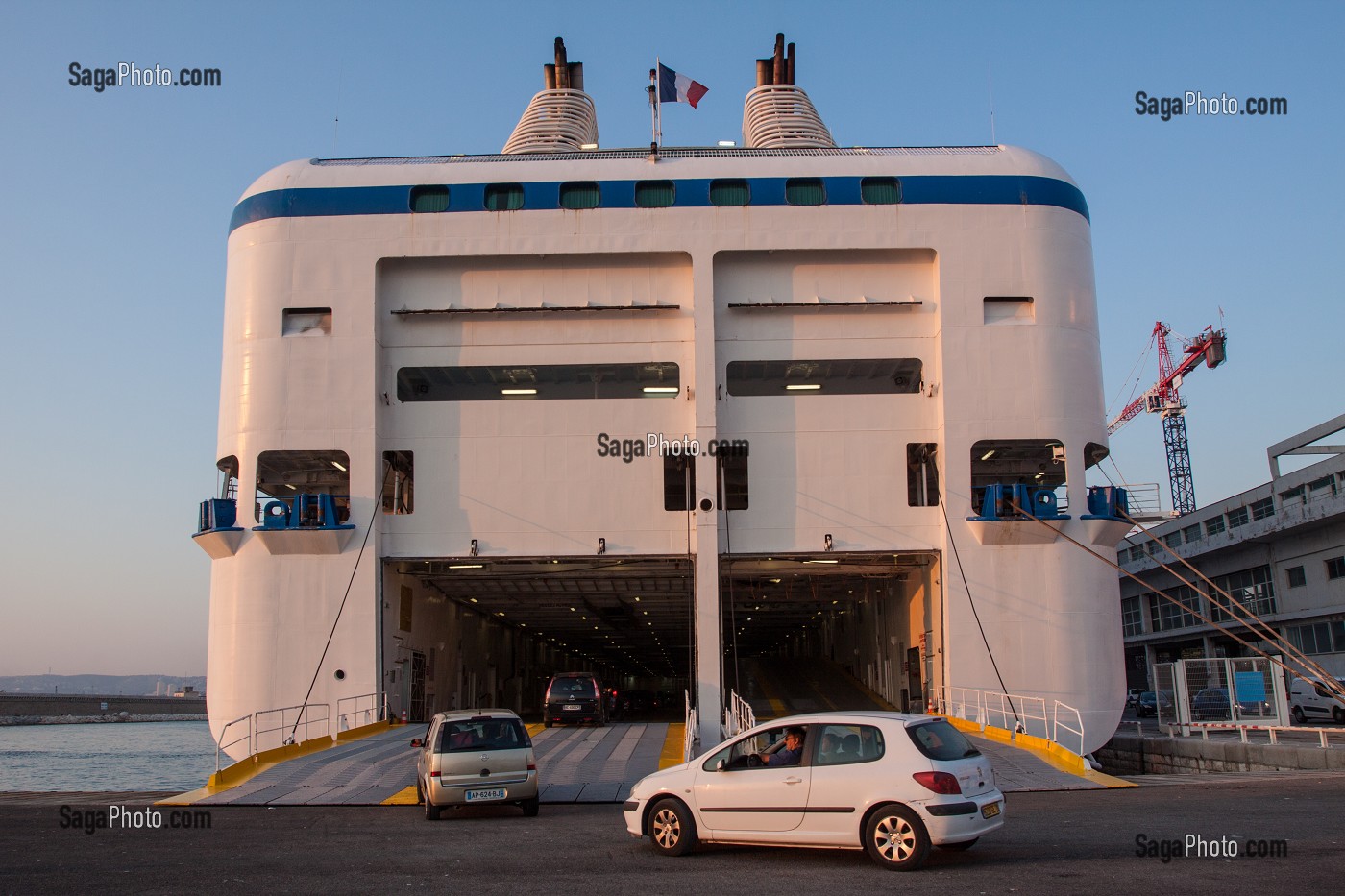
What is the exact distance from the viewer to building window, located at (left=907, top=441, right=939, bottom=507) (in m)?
25.8

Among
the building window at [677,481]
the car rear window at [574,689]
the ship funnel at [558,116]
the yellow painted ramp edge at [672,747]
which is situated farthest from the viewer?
the ship funnel at [558,116]

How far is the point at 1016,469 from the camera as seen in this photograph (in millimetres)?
28016

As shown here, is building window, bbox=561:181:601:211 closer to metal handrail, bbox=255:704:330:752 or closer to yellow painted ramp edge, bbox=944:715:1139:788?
metal handrail, bbox=255:704:330:752

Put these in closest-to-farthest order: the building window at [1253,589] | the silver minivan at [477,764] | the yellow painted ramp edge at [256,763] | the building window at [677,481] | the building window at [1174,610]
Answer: the silver minivan at [477,764]
the yellow painted ramp edge at [256,763]
the building window at [677,481]
the building window at [1253,589]
the building window at [1174,610]

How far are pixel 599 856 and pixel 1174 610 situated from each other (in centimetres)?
6432

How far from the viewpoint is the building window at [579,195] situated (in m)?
25.9

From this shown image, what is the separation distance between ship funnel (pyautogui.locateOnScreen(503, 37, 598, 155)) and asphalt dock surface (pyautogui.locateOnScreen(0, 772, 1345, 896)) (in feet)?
67.3

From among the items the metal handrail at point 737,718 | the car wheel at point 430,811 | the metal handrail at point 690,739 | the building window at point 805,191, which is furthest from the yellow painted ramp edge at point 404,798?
the building window at point 805,191

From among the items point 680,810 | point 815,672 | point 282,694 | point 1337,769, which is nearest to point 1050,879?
point 680,810

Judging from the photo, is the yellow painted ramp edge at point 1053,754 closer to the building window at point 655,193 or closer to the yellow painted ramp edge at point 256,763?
the yellow painted ramp edge at point 256,763

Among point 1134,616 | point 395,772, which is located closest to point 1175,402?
point 1134,616

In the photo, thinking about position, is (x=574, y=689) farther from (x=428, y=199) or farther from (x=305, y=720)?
(x=428, y=199)

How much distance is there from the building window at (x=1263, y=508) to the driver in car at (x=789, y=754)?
49.5 m

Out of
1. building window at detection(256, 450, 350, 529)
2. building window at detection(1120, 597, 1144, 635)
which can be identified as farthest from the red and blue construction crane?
building window at detection(256, 450, 350, 529)
